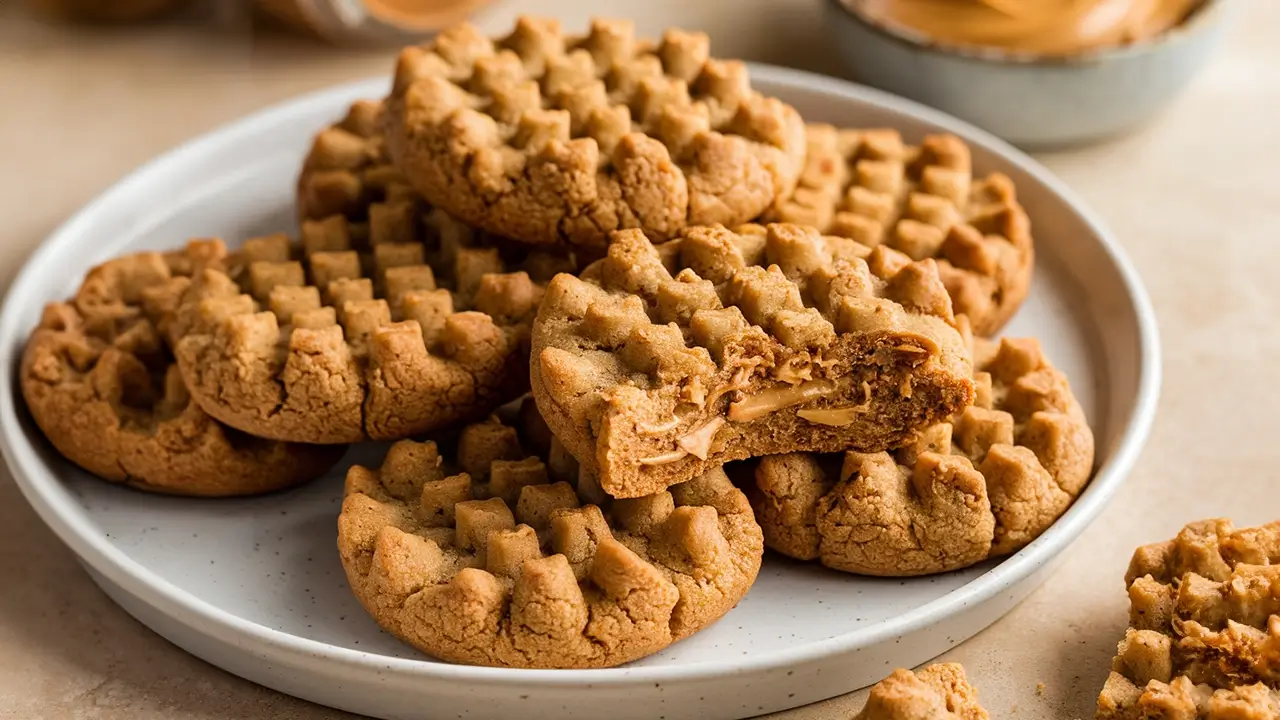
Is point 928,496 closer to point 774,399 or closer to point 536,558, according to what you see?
point 774,399

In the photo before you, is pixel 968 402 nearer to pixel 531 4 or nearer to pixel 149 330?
pixel 149 330

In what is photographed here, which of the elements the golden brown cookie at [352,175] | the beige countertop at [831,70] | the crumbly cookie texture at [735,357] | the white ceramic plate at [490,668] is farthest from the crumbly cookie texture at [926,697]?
the golden brown cookie at [352,175]

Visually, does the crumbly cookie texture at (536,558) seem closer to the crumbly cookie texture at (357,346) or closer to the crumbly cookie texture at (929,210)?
the crumbly cookie texture at (357,346)

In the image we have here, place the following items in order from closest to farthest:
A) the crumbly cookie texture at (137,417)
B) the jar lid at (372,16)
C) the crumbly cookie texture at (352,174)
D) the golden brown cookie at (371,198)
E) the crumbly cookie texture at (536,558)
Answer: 1. the crumbly cookie texture at (536,558)
2. the crumbly cookie texture at (137,417)
3. the golden brown cookie at (371,198)
4. the crumbly cookie texture at (352,174)
5. the jar lid at (372,16)

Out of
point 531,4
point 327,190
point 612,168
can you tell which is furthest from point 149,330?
point 531,4

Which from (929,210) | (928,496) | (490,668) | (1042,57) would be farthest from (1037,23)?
(490,668)
